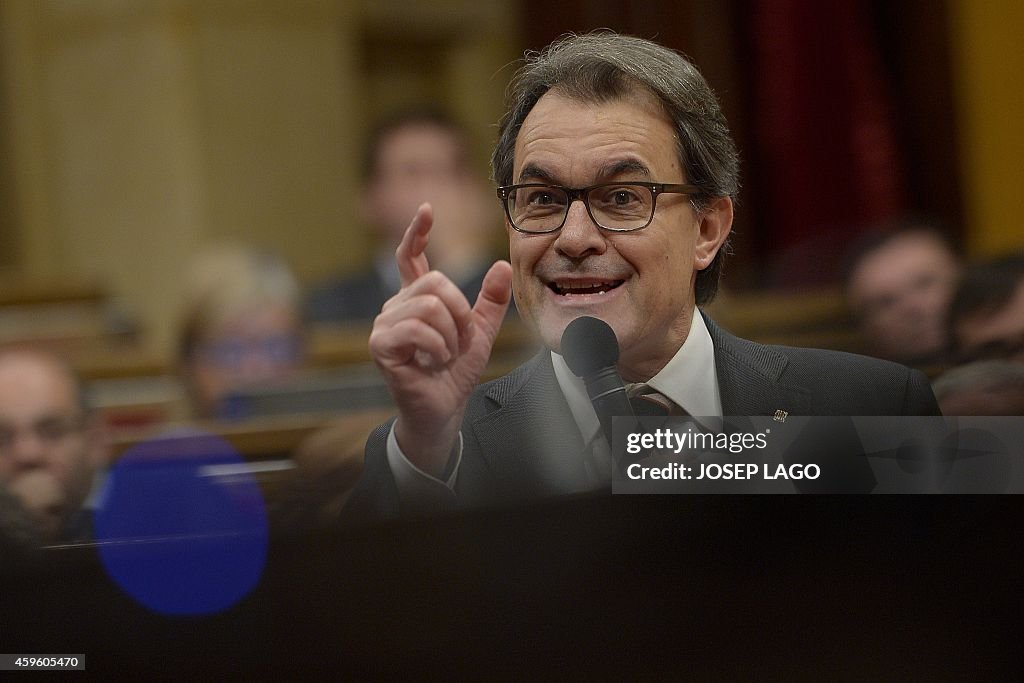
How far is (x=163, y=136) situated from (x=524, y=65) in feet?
12.0

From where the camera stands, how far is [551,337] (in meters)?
0.90

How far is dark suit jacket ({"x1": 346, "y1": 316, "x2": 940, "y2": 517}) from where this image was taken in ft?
2.94

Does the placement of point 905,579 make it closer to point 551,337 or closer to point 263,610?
point 551,337

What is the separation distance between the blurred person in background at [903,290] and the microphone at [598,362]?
18cm

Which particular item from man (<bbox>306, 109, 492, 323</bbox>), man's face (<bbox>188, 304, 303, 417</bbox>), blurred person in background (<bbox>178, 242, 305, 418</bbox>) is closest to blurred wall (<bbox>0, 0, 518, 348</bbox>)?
blurred person in background (<bbox>178, 242, 305, 418</bbox>)

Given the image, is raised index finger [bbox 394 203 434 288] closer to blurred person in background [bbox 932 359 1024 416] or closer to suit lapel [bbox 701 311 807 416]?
suit lapel [bbox 701 311 807 416]

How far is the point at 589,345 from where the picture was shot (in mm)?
894

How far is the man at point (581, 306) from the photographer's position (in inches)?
33.9

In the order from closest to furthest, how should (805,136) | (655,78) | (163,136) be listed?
(655,78) < (805,136) < (163,136)

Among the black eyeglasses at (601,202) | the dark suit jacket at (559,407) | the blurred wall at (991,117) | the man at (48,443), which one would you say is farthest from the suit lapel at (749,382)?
the blurred wall at (991,117)

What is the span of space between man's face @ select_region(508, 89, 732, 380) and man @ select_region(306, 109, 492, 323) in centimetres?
5

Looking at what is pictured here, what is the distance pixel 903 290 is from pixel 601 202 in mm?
303

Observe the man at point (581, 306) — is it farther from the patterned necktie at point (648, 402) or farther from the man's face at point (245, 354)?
the man's face at point (245, 354)

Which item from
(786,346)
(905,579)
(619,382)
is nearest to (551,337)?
(619,382)
